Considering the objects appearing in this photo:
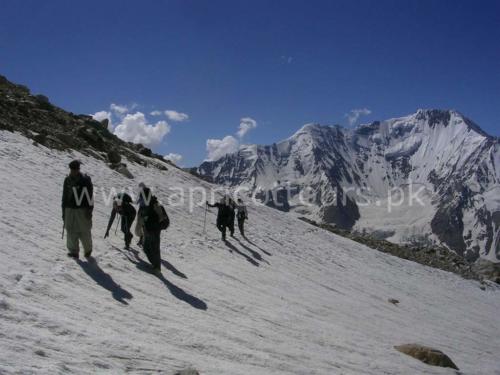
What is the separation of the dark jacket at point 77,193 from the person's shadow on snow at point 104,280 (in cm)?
123

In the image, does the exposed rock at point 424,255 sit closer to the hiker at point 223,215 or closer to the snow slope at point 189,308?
the snow slope at point 189,308

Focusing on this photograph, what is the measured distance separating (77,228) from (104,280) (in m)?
1.56

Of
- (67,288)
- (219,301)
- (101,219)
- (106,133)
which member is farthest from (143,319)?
(106,133)

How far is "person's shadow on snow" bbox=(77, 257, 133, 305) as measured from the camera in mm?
8633

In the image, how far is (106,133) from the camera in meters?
36.6

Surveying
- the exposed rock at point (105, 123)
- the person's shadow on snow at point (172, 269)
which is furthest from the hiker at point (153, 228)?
the exposed rock at point (105, 123)

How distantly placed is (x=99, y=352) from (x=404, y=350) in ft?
26.1

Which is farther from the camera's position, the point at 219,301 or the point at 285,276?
the point at 285,276

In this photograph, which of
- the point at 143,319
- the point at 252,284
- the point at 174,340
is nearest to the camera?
the point at 174,340

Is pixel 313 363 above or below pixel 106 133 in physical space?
below

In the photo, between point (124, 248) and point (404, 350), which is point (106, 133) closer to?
point (124, 248)

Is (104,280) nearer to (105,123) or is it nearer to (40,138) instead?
(40,138)

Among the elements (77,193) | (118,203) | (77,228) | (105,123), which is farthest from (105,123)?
(77,228)

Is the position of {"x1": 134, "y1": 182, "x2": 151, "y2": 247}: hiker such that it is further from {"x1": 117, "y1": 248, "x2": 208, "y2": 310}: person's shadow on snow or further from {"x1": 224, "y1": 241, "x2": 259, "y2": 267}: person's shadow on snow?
{"x1": 224, "y1": 241, "x2": 259, "y2": 267}: person's shadow on snow
